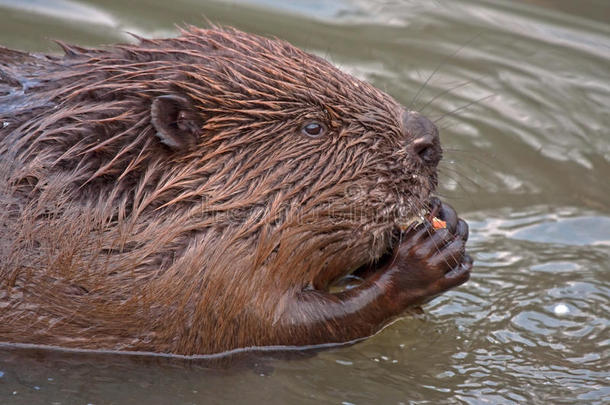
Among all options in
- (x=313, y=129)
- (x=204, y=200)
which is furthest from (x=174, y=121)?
(x=313, y=129)

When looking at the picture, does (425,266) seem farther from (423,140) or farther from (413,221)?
(423,140)

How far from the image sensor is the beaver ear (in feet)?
Result: 13.0

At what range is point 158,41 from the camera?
4.32 m

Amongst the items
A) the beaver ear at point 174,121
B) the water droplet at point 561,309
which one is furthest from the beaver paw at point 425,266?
the beaver ear at point 174,121

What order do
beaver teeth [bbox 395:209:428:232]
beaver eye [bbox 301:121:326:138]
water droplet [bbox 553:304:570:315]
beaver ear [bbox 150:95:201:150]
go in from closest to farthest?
beaver ear [bbox 150:95:201:150] < beaver eye [bbox 301:121:326:138] < beaver teeth [bbox 395:209:428:232] < water droplet [bbox 553:304:570:315]

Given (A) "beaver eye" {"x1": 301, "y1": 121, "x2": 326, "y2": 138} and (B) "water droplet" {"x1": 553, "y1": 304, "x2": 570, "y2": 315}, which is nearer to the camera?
(A) "beaver eye" {"x1": 301, "y1": 121, "x2": 326, "y2": 138}

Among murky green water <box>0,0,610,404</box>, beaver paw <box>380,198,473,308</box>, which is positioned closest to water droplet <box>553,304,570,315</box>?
murky green water <box>0,0,610,404</box>

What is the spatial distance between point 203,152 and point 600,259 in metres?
2.52

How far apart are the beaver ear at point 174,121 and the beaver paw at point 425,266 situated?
105 cm

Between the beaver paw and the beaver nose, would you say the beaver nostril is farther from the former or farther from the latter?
the beaver paw

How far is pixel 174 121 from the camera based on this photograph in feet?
13.2

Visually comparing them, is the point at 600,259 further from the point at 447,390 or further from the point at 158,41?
the point at 158,41

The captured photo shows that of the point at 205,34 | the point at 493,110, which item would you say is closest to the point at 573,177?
the point at 493,110

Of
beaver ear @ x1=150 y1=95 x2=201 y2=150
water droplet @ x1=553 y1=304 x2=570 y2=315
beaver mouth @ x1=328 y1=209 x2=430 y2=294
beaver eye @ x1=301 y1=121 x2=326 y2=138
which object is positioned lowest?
water droplet @ x1=553 y1=304 x2=570 y2=315
